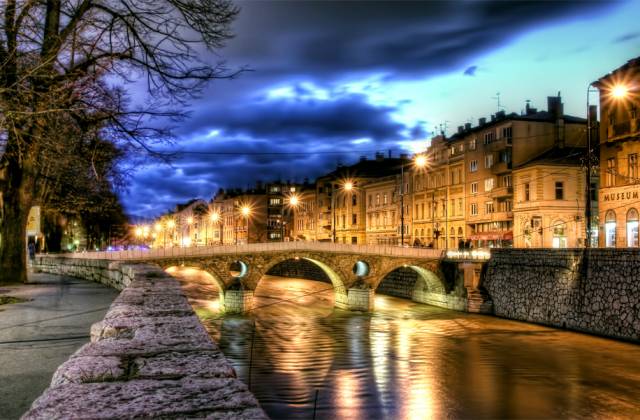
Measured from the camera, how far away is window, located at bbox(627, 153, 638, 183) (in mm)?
35281

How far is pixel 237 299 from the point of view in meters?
42.7

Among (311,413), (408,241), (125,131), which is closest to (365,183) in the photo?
(408,241)

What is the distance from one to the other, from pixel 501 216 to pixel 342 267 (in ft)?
48.1

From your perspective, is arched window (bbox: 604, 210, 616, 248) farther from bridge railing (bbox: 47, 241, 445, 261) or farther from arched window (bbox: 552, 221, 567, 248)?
bridge railing (bbox: 47, 241, 445, 261)

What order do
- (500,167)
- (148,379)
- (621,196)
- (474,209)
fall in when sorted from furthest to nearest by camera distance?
(474,209) → (500,167) → (621,196) → (148,379)

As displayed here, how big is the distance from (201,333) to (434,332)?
101 ft

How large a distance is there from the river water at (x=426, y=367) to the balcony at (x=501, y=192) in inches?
591

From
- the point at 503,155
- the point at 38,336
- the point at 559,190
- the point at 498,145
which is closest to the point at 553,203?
the point at 559,190

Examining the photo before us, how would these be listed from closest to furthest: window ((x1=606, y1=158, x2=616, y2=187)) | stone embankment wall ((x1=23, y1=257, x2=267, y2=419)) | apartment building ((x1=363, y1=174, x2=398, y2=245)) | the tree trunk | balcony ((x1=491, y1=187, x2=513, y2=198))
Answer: stone embankment wall ((x1=23, y1=257, x2=267, y2=419)) < the tree trunk < window ((x1=606, y1=158, x2=616, y2=187)) < balcony ((x1=491, y1=187, x2=513, y2=198)) < apartment building ((x1=363, y1=174, x2=398, y2=245))

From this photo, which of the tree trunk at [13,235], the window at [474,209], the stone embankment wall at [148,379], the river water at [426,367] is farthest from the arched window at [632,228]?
the stone embankment wall at [148,379]

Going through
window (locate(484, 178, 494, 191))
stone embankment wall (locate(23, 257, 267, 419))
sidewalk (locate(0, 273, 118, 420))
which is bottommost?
sidewalk (locate(0, 273, 118, 420))

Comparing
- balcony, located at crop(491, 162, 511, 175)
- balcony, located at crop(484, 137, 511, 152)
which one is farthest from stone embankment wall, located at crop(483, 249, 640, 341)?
balcony, located at crop(484, 137, 511, 152)

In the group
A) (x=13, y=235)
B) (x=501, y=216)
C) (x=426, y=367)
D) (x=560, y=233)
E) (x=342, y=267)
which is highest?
(x=501, y=216)

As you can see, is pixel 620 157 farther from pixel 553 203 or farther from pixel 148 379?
pixel 148 379
